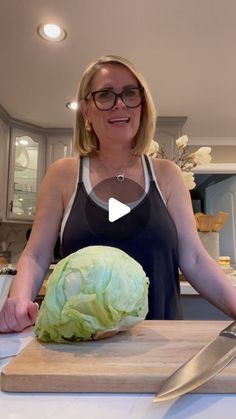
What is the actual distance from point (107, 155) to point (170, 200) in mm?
234

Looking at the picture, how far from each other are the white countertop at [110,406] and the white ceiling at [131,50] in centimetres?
173

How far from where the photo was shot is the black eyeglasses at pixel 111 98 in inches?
35.9

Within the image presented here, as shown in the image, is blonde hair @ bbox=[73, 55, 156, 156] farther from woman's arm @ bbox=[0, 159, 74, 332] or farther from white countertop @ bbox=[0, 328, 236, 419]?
white countertop @ bbox=[0, 328, 236, 419]

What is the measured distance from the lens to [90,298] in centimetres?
44

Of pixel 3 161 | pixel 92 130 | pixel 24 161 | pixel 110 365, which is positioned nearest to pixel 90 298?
pixel 110 365

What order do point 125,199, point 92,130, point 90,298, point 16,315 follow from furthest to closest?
1. point 92,130
2. point 125,199
3. point 16,315
4. point 90,298

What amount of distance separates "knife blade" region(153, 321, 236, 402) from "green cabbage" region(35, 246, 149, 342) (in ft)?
0.40

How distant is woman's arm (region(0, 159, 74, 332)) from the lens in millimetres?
607

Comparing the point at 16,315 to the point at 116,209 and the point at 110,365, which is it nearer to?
the point at 110,365

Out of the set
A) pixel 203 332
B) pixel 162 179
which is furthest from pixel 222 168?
pixel 203 332

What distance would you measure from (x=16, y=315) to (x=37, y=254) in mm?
246

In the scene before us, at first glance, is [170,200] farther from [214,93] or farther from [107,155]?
[214,93]

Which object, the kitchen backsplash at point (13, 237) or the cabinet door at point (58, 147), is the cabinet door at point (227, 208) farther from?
the kitchen backsplash at point (13, 237)
